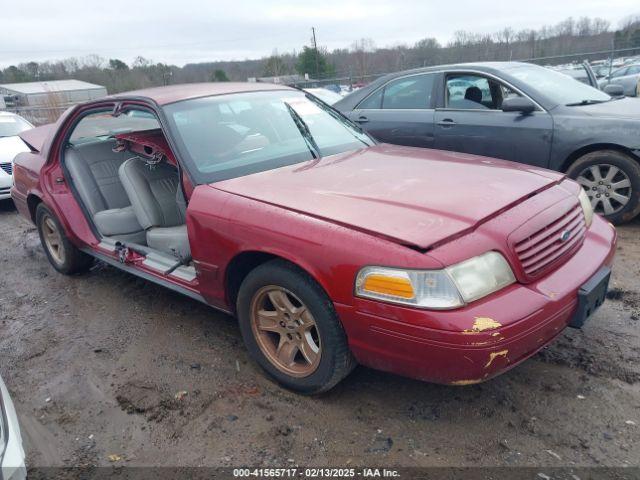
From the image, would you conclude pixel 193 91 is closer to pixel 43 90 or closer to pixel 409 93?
pixel 409 93

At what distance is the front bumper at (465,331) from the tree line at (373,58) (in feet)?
57.3

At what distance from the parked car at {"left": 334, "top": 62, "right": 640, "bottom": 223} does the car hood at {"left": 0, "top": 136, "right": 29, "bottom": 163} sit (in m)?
5.70

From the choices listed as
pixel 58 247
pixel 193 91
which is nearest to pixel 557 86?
pixel 193 91

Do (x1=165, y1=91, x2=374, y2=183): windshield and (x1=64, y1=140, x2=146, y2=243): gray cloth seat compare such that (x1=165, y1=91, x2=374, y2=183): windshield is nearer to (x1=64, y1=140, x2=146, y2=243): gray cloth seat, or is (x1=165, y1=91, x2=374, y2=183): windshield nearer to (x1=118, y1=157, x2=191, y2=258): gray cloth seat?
(x1=118, y1=157, x2=191, y2=258): gray cloth seat

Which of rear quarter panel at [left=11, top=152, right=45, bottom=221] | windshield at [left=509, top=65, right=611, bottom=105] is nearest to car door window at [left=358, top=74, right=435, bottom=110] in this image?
windshield at [left=509, top=65, right=611, bottom=105]

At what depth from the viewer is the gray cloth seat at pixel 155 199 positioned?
143 inches

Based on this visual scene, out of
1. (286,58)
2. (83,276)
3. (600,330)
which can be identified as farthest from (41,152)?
(286,58)

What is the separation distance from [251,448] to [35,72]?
55838 mm

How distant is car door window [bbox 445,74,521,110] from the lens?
5191mm

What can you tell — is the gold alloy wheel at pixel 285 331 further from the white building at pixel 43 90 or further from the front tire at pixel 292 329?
the white building at pixel 43 90

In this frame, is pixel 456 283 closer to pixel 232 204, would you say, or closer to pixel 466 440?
pixel 466 440

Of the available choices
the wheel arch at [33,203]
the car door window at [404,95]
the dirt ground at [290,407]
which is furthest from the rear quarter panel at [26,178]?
the car door window at [404,95]

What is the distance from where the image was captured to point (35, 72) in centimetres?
4788

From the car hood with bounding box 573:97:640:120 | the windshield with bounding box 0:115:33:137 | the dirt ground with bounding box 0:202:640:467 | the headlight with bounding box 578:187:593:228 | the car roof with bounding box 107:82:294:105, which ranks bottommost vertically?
the dirt ground with bounding box 0:202:640:467
